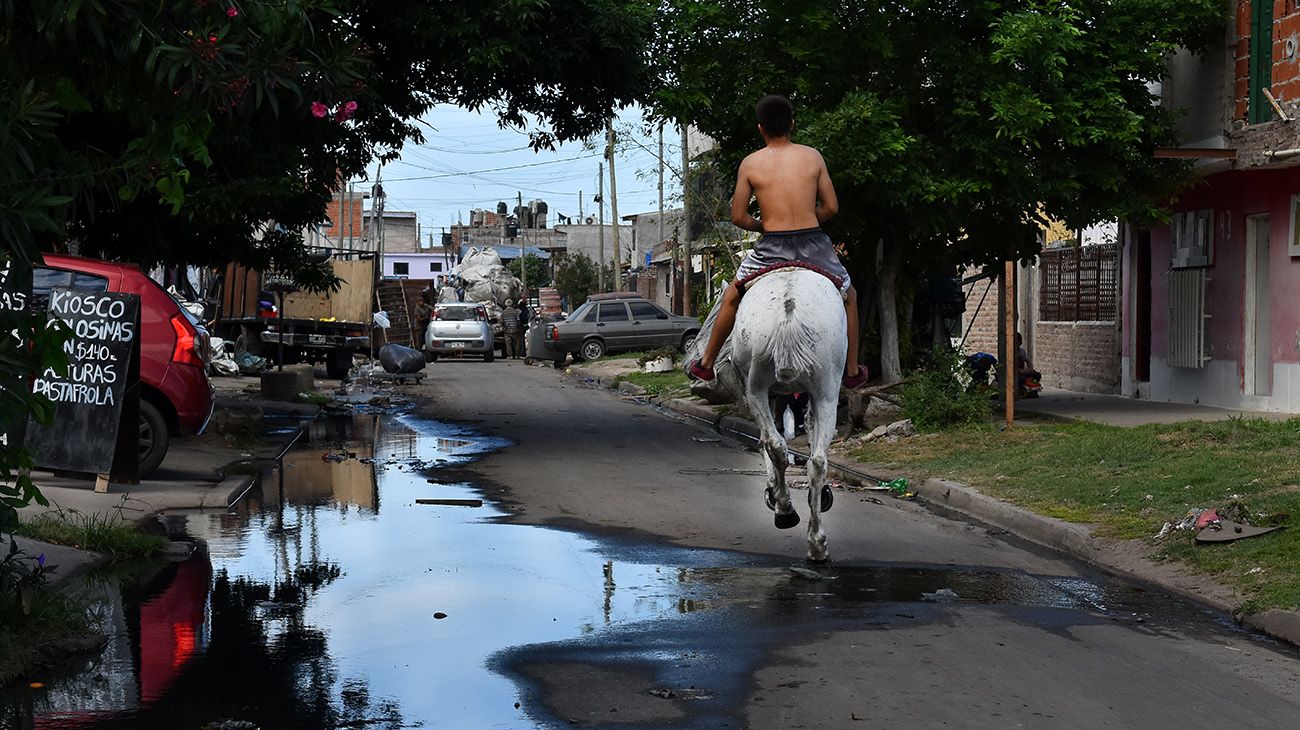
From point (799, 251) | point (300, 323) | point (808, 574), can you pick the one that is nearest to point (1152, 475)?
point (799, 251)

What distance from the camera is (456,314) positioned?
146 ft

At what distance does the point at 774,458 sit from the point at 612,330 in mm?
31742

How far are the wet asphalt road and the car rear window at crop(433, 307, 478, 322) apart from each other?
32.9m

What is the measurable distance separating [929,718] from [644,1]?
13399mm

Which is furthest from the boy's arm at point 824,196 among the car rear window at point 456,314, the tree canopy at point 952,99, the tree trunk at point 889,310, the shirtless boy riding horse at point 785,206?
the car rear window at point 456,314

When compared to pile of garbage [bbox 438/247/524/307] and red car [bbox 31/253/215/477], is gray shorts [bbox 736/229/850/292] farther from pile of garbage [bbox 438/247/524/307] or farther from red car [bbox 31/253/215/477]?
pile of garbage [bbox 438/247/524/307]

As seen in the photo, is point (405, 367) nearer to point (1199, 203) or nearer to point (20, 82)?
point (1199, 203)

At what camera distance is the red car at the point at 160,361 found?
12.3 metres

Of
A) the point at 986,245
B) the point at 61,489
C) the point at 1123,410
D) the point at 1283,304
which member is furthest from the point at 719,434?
the point at 61,489

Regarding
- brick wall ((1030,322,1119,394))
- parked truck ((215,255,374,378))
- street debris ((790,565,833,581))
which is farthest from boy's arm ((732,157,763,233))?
parked truck ((215,255,374,378))

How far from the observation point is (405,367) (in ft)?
100

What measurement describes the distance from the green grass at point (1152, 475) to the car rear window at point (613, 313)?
2472cm

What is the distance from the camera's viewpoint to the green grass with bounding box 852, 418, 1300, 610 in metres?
8.56

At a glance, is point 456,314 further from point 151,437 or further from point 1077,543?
point 1077,543
